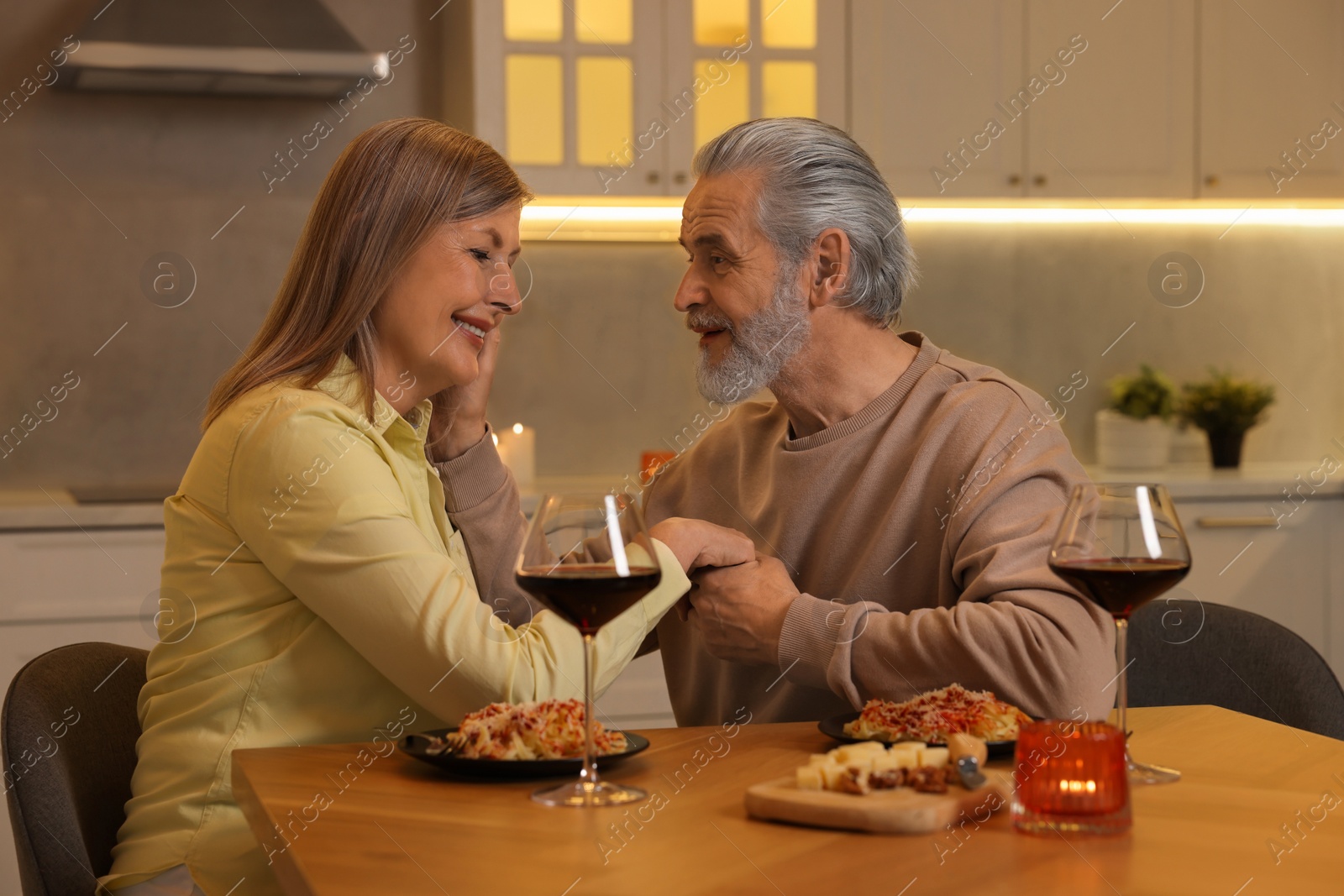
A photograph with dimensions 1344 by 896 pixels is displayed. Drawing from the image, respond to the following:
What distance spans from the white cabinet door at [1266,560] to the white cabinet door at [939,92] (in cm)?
102

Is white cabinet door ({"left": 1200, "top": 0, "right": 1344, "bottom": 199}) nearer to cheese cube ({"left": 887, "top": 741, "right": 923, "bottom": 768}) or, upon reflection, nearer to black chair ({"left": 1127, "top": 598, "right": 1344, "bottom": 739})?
black chair ({"left": 1127, "top": 598, "right": 1344, "bottom": 739})

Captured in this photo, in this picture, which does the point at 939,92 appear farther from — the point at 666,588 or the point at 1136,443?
the point at 666,588

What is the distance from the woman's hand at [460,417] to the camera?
1.70 m

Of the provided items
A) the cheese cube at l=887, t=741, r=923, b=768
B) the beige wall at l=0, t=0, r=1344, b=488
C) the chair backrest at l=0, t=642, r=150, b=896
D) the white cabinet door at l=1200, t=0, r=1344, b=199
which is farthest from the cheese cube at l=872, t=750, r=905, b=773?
the white cabinet door at l=1200, t=0, r=1344, b=199

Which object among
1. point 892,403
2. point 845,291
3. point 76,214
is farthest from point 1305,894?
point 76,214

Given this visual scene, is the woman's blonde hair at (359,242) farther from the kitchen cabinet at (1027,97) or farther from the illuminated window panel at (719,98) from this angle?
the kitchen cabinet at (1027,97)

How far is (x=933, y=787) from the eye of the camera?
89 centimetres

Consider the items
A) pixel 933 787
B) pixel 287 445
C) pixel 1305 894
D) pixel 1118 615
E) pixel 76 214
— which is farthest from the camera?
pixel 76 214

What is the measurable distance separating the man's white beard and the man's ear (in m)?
0.02

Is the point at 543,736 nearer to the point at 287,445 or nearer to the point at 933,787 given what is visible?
the point at 933,787

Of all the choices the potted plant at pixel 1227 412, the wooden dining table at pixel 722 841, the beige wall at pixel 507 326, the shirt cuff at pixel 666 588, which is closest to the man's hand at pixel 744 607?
the shirt cuff at pixel 666 588

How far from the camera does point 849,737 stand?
42.4 inches

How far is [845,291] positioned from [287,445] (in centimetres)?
81

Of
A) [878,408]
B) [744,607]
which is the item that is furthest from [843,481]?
[744,607]
